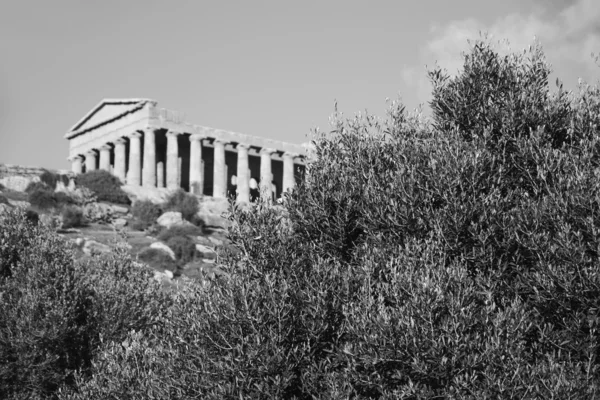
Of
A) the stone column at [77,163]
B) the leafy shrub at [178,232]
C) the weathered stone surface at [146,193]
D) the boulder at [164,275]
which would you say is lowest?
the boulder at [164,275]

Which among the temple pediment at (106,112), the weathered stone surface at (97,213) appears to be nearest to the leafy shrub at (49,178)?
the weathered stone surface at (97,213)

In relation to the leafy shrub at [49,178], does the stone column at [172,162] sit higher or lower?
higher

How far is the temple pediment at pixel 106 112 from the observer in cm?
6494

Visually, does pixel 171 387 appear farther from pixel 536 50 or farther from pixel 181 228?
pixel 181 228

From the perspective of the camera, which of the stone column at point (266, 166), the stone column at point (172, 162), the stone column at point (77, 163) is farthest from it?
the stone column at point (77, 163)

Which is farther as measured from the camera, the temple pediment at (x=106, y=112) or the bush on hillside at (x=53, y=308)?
the temple pediment at (x=106, y=112)

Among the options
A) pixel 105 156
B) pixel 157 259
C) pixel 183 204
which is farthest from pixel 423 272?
pixel 105 156

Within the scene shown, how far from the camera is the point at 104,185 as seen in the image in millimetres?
55156

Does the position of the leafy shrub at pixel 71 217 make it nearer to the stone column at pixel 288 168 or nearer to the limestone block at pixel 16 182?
the limestone block at pixel 16 182

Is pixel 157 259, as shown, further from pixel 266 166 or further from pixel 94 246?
pixel 266 166

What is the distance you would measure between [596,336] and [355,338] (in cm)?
389

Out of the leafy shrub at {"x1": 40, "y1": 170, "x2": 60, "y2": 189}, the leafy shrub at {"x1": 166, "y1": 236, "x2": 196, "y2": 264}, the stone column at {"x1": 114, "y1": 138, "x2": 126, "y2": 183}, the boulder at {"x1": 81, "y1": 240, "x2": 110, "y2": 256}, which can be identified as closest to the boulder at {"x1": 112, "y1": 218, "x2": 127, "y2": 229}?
the leafy shrub at {"x1": 166, "y1": 236, "x2": 196, "y2": 264}

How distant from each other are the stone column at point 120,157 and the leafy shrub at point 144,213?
41.7ft

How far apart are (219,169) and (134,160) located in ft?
26.8
